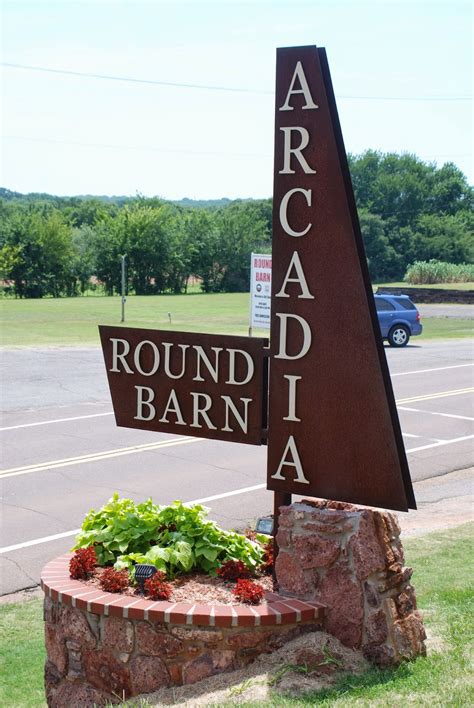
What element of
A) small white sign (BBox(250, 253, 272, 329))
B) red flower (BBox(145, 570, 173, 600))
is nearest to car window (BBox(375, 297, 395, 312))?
small white sign (BBox(250, 253, 272, 329))

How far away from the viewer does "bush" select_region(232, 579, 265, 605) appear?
18.2ft

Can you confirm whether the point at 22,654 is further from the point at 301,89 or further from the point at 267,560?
the point at 301,89

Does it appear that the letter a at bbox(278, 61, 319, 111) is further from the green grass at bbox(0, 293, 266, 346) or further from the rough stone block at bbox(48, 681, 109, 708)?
the green grass at bbox(0, 293, 266, 346)

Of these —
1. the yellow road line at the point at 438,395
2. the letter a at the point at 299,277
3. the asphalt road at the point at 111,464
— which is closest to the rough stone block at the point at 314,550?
the letter a at the point at 299,277

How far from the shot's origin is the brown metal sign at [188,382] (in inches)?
247

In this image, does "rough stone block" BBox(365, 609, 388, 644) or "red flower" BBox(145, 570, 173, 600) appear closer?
"rough stone block" BBox(365, 609, 388, 644)

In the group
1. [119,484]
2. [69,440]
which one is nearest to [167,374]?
[119,484]

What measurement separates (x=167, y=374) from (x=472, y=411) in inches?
492

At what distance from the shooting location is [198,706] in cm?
485

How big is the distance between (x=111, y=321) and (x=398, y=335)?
1511 centimetres

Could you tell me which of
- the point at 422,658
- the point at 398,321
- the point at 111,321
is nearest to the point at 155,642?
the point at 422,658

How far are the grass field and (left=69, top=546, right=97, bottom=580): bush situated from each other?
Result: 943 inches

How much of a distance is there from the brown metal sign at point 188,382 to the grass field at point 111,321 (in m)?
23.3

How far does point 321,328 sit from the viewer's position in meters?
5.86
